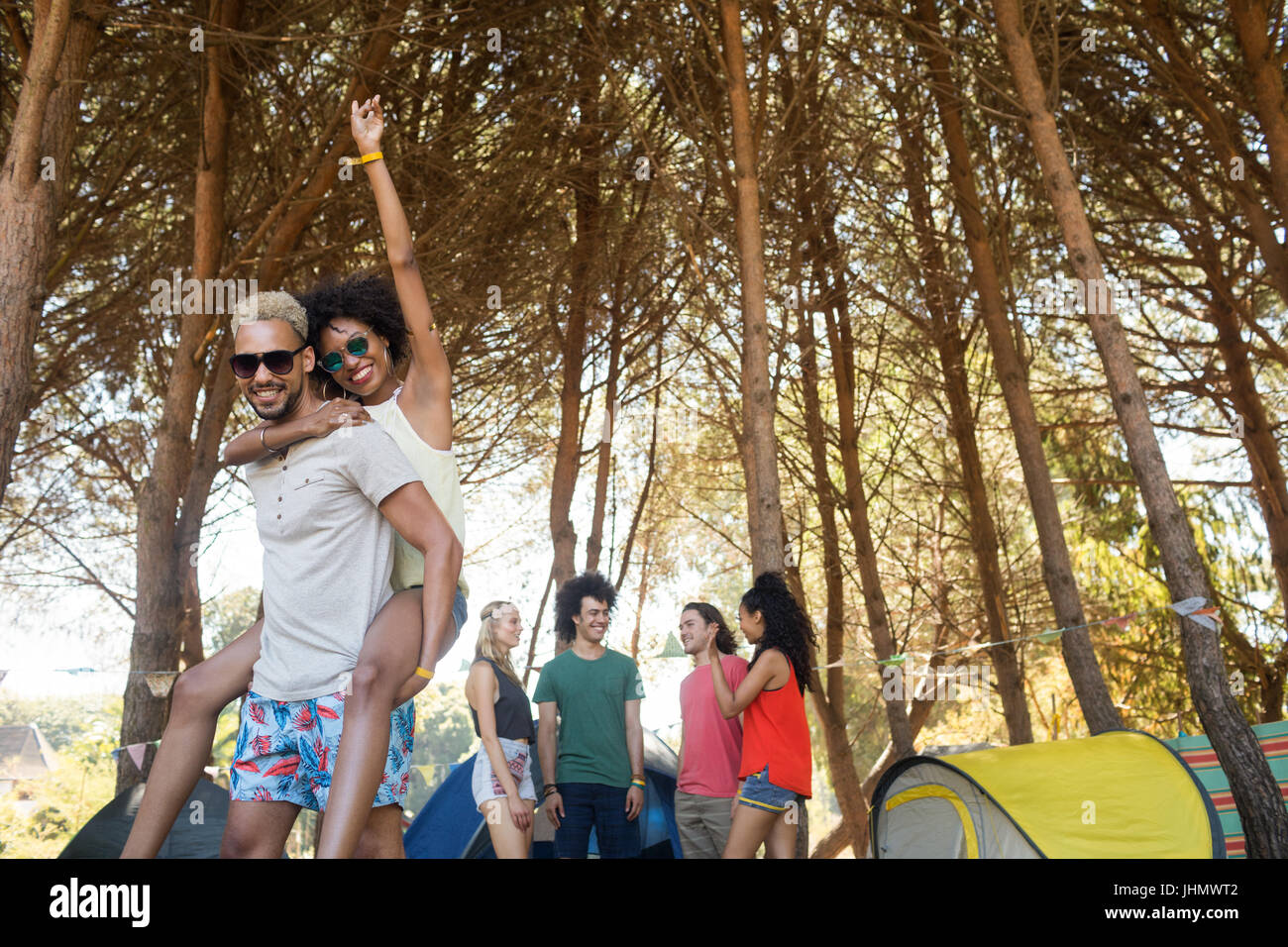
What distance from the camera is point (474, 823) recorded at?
6.66 meters

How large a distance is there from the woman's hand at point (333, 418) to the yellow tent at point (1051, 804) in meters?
3.78

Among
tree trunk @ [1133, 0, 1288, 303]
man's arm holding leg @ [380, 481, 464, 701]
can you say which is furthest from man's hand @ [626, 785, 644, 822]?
tree trunk @ [1133, 0, 1288, 303]

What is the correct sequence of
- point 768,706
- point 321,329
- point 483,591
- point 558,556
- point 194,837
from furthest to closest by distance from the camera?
point 483,591, point 558,556, point 194,837, point 768,706, point 321,329

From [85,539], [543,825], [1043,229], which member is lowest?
[543,825]

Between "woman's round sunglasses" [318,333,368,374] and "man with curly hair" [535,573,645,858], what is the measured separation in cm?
275

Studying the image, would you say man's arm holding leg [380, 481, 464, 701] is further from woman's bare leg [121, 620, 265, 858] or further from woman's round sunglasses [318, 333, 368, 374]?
woman's round sunglasses [318, 333, 368, 374]

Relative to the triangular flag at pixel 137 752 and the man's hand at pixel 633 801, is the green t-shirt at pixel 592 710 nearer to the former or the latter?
the man's hand at pixel 633 801

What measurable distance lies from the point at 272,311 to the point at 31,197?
129 inches

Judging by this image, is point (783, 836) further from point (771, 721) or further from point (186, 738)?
point (186, 738)

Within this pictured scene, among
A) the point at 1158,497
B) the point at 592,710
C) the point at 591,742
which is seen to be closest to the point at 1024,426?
the point at 1158,497

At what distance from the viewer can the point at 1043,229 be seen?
34.7 ft
